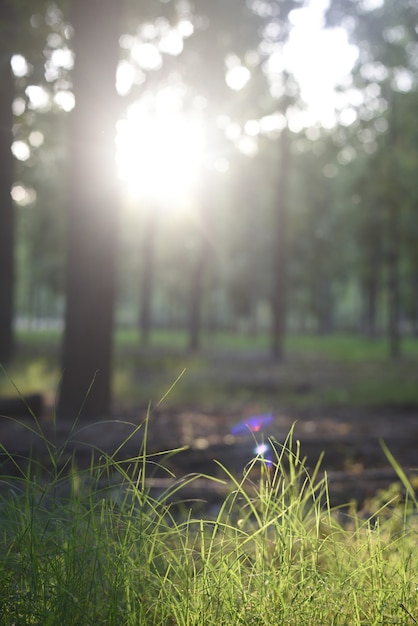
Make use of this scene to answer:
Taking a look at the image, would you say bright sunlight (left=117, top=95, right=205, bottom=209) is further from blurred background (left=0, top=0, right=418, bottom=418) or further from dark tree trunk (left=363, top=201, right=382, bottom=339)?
dark tree trunk (left=363, top=201, right=382, bottom=339)

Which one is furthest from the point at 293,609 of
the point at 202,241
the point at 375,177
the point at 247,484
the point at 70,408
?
the point at 375,177

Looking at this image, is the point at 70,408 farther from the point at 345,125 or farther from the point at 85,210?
the point at 345,125

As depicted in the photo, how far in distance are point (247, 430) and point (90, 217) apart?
3374 millimetres

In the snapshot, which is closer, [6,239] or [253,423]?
[253,423]

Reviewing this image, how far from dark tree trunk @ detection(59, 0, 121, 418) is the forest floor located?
2.76 ft

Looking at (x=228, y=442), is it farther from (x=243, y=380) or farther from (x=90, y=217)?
(x=243, y=380)

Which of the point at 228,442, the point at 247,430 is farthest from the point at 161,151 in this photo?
the point at 228,442

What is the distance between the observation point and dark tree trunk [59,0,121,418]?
8.64 meters

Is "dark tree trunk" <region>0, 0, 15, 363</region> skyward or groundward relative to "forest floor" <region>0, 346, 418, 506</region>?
skyward

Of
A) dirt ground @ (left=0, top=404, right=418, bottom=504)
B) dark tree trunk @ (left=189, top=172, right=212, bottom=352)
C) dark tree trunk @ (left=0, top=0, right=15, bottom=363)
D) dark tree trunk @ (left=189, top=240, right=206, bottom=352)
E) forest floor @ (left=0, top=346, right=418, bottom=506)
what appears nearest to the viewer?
dirt ground @ (left=0, top=404, right=418, bottom=504)

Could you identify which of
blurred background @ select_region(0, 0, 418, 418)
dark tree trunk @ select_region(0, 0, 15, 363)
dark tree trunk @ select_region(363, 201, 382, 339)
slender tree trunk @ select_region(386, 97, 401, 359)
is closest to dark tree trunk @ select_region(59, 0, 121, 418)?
blurred background @ select_region(0, 0, 418, 418)

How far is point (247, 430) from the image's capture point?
8648 mm

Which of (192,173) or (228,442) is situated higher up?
(192,173)

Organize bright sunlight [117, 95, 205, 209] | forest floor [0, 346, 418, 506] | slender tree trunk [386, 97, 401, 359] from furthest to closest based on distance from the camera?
slender tree trunk [386, 97, 401, 359]
bright sunlight [117, 95, 205, 209]
forest floor [0, 346, 418, 506]
